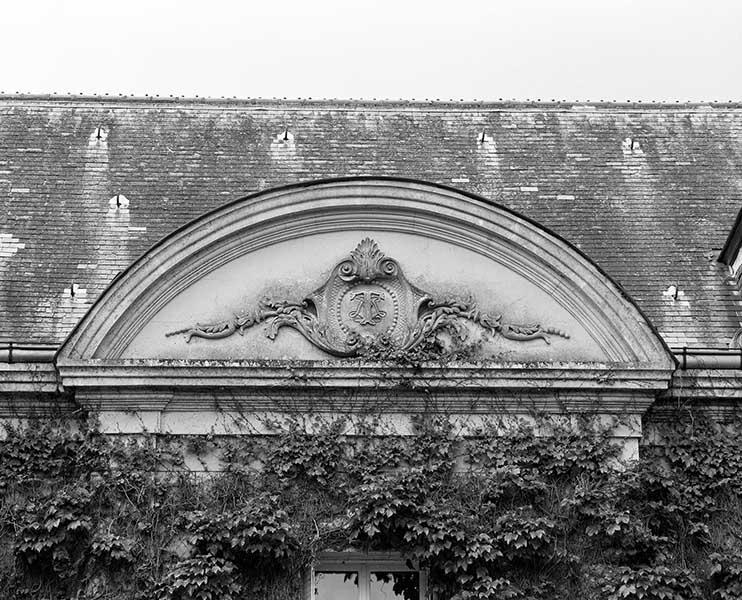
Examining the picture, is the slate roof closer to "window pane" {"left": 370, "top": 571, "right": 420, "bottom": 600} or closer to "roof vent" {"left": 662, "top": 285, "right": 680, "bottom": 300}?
"roof vent" {"left": 662, "top": 285, "right": 680, "bottom": 300}

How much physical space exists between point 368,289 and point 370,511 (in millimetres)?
2398

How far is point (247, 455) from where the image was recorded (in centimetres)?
1332

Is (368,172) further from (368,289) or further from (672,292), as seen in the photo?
(672,292)

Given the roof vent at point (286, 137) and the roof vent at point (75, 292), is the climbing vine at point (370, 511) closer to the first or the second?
the roof vent at point (75, 292)

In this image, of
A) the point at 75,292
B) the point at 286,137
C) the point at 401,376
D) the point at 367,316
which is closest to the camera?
the point at 401,376

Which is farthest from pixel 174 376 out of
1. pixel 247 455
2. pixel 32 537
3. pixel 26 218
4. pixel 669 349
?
pixel 669 349

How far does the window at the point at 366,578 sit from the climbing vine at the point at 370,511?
0.31m

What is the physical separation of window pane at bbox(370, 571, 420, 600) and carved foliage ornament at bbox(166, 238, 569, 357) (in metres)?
2.32

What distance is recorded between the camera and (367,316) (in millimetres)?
13734

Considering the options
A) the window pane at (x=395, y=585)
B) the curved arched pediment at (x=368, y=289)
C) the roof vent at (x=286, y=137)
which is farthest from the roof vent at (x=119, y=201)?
the window pane at (x=395, y=585)

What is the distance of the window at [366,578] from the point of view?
13398 mm

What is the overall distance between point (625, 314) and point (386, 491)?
3083mm

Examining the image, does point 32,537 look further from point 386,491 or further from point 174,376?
point 386,491

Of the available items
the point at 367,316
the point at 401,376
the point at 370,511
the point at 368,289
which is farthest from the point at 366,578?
the point at 368,289
